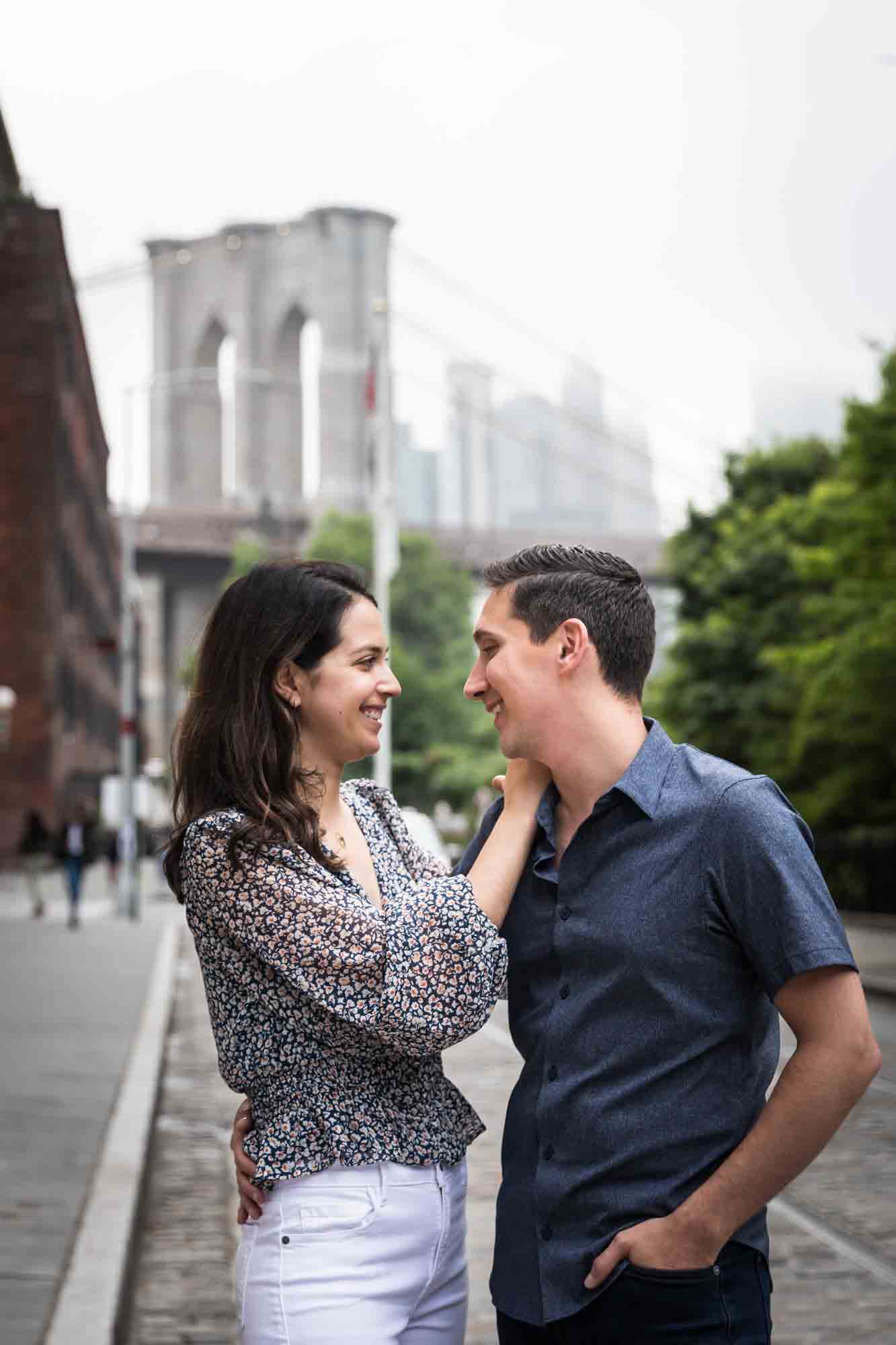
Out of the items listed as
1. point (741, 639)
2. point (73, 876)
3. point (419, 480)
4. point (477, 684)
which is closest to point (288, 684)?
point (477, 684)

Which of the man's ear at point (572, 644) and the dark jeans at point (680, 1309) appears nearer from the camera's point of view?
the dark jeans at point (680, 1309)

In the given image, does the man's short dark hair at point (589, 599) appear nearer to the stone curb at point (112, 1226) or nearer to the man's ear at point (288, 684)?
the man's ear at point (288, 684)

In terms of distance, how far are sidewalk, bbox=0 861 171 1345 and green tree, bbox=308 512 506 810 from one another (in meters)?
26.6

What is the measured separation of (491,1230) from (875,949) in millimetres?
16032

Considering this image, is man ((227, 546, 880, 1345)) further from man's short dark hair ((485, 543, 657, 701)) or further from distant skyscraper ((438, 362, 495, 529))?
distant skyscraper ((438, 362, 495, 529))

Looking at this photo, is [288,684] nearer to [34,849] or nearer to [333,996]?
[333,996]

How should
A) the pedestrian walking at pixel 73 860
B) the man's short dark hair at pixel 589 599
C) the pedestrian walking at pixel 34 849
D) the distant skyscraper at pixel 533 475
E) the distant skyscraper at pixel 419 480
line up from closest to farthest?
the man's short dark hair at pixel 589 599 → the pedestrian walking at pixel 73 860 → the pedestrian walking at pixel 34 849 → the distant skyscraper at pixel 533 475 → the distant skyscraper at pixel 419 480

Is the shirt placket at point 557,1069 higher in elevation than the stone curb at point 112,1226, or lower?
higher

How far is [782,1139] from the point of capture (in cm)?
233

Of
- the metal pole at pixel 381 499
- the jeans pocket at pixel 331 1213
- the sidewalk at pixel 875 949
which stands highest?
the metal pole at pixel 381 499

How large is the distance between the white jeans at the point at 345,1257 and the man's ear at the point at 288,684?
0.65m

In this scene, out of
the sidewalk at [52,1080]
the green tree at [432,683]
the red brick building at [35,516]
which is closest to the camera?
the sidewalk at [52,1080]

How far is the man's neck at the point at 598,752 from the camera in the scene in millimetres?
2578

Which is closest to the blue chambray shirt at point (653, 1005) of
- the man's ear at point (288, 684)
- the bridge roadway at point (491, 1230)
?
the man's ear at point (288, 684)
